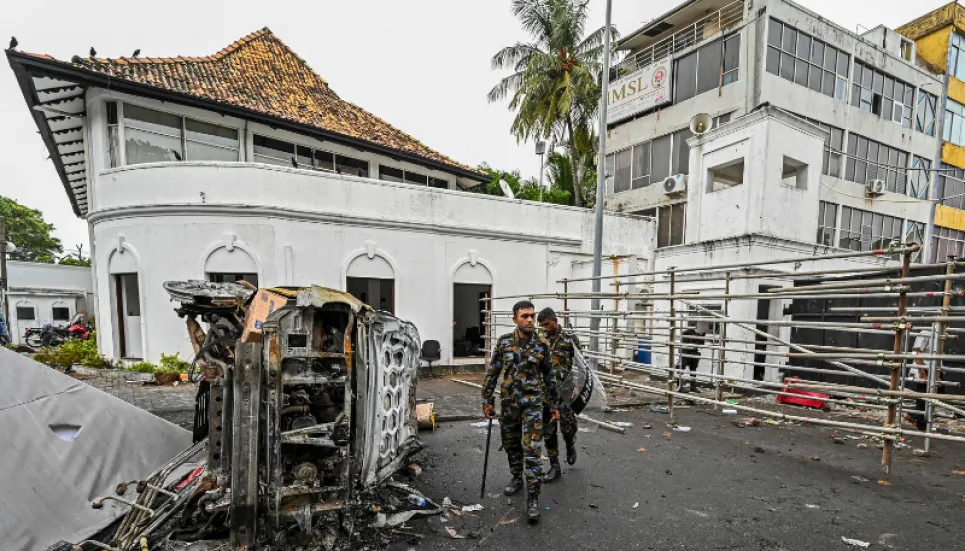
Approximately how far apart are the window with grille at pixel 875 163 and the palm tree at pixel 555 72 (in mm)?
10406

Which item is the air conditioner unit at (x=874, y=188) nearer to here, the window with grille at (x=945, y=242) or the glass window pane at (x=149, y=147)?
the window with grille at (x=945, y=242)

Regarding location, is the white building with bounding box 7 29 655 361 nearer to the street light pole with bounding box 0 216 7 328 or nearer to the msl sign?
the street light pole with bounding box 0 216 7 328

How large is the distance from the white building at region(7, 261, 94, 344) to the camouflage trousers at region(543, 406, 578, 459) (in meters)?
25.6

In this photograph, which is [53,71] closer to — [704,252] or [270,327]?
[270,327]

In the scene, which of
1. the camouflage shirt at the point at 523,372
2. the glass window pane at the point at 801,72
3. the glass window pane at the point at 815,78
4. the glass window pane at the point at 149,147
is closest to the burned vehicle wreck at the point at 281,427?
the camouflage shirt at the point at 523,372

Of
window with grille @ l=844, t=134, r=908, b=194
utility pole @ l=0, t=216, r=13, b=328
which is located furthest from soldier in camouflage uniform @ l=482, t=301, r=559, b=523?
utility pole @ l=0, t=216, r=13, b=328

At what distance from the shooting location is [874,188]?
17062 millimetres

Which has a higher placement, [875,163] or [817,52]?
[817,52]

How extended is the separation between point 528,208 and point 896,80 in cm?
1854

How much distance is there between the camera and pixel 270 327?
2.97m

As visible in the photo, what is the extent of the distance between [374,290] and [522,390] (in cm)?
1002

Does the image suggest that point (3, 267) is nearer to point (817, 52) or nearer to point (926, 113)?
point (817, 52)

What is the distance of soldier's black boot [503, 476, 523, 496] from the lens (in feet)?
13.5

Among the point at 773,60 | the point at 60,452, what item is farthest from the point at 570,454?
the point at 773,60
